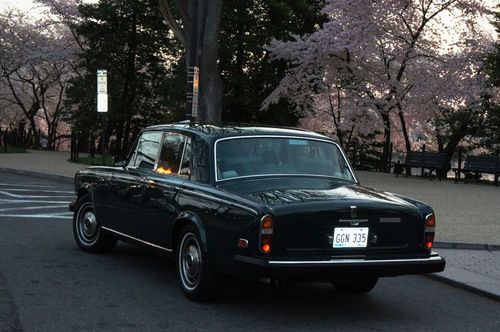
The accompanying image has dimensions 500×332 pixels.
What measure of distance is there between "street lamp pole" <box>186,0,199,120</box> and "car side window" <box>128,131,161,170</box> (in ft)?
28.7

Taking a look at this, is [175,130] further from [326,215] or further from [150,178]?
[326,215]

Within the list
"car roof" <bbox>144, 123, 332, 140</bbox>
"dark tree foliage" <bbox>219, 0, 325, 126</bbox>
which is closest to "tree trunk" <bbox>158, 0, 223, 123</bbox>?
"dark tree foliage" <bbox>219, 0, 325, 126</bbox>

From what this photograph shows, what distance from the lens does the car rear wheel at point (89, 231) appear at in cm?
799

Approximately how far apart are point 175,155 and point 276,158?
Result: 1137 mm

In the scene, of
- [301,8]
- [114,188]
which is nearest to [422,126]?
[301,8]

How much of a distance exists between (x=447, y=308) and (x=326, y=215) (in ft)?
6.04

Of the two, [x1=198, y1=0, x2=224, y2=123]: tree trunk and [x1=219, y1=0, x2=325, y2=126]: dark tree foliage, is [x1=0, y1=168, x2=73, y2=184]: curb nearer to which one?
[x1=198, y1=0, x2=224, y2=123]: tree trunk

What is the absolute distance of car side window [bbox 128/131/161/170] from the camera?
7.08 m

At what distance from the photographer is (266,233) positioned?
201 inches

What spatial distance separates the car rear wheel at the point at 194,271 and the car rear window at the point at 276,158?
64cm

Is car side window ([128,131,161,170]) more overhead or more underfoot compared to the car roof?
more underfoot

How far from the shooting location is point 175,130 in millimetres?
6867

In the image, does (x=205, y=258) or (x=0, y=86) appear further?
(x=0, y=86)

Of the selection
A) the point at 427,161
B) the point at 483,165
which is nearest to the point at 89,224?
the point at 483,165
